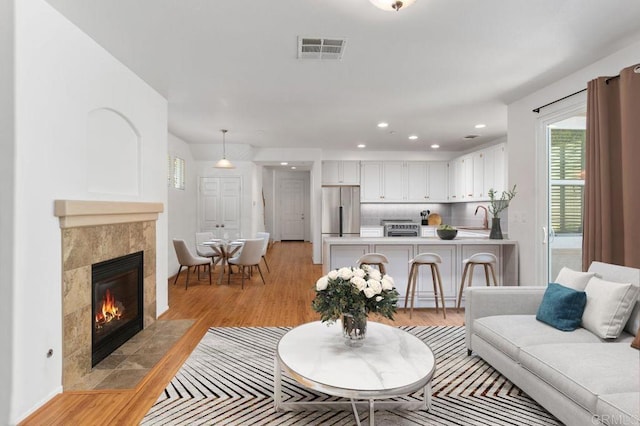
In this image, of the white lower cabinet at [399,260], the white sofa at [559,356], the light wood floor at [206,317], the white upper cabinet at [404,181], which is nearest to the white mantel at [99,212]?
the light wood floor at [206,317]

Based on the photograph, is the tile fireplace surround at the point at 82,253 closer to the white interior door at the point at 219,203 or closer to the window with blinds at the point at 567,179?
the white interior door at the point at 219,203

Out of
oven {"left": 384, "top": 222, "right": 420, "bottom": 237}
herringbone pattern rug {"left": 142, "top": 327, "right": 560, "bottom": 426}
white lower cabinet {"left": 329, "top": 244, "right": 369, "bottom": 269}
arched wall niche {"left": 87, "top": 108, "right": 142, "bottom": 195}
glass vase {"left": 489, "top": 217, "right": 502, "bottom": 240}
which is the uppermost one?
arched wall niche {"left": 87, "top": 108, "right": 142, "bottom": 195}

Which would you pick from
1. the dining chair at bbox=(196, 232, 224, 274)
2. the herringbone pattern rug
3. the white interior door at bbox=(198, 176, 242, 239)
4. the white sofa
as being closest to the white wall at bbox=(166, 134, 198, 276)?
the white interior door at bbox=(198, 176, 242, 239)

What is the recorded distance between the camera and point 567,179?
3.65 metres

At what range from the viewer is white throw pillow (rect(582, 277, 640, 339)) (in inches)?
82.4

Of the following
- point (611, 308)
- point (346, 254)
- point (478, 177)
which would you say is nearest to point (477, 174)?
point (478, 177)

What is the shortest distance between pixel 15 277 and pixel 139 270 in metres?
1.53

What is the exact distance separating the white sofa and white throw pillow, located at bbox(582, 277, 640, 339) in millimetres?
60

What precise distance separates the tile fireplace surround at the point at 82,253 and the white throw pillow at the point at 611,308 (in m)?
3.66

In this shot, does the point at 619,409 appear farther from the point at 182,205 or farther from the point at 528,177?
the point at 182,205

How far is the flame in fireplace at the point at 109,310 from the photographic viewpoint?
287 cm

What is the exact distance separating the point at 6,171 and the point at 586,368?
343 cm

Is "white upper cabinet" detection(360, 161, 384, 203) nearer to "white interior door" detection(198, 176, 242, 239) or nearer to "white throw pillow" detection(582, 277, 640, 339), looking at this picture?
"white interior door" detection(198, 176, 242, 239)

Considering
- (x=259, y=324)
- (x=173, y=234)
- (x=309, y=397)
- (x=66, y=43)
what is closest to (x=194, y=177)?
(x=173, y=234)
